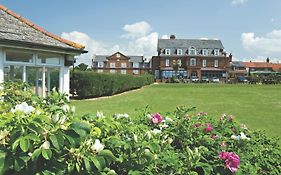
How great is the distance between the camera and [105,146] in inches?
70.7

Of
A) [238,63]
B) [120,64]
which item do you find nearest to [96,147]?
[120,64]

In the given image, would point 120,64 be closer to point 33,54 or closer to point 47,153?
point 33,54

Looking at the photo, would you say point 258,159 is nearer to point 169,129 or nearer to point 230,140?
point 230,140

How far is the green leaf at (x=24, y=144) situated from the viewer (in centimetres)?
137

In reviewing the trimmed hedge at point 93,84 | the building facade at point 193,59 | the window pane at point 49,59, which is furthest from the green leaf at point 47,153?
the building facade at point 193,59

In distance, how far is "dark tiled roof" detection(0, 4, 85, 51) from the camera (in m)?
9.55

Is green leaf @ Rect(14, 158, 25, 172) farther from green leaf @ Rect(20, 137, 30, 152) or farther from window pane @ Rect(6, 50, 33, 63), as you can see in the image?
window pane @ Rect(6, 50, 33, 63)

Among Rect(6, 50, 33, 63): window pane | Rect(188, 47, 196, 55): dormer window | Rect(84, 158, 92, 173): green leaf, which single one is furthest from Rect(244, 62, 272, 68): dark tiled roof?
Rect(84, 158, 92, 173): green leaf

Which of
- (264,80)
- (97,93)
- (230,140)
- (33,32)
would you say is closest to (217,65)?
(264,80)

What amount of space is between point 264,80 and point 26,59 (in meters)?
46.8

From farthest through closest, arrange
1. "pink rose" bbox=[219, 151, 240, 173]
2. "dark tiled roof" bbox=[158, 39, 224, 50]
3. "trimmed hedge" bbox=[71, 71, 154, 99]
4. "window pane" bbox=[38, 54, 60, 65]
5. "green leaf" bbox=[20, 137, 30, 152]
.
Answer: "dark tiled roof" bbox=[158, 39, 224, 50], "trimmed hedge" bbox=[71, 71, 154, 99], "window pane" bbox=[38, 54, 60, 65], "pink rose" bbox=[219, 151, 240, 173], "green leaf" bbox=[20, 137, 30, 152]

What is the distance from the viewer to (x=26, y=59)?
390 inches

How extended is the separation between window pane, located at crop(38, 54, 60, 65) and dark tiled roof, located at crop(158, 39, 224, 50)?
56.3 metres

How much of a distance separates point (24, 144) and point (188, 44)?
221ft
